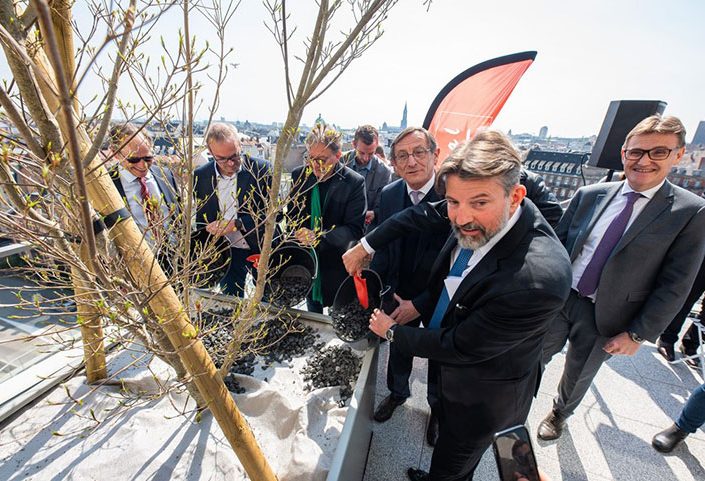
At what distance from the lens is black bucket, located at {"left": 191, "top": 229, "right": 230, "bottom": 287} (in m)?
1.42

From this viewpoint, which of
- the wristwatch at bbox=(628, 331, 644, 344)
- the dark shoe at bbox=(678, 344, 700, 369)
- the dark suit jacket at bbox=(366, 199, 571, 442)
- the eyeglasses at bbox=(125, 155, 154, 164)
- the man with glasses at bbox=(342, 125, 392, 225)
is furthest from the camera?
the man with glasses at bbox=(342, 125, 392, 225)

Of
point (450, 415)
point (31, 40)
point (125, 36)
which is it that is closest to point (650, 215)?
point (450, 415)

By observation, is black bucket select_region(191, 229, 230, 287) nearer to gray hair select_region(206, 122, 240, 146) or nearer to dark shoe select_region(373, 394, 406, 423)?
gray hair select_region(206, 122, 240, 146)

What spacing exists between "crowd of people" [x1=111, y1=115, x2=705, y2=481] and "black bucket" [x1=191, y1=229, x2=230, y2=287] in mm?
171

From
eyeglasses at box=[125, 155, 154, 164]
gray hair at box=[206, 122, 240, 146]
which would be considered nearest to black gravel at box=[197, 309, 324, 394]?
gray hair at box=[206, 122, 240, 146]

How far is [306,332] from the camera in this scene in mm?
2572

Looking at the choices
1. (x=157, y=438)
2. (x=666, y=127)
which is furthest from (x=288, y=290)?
(x=666, y=127)

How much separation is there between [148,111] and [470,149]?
1280 mm

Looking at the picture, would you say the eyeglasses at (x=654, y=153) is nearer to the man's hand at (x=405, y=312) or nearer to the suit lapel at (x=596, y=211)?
the suit lapel at (x=596, y=211)

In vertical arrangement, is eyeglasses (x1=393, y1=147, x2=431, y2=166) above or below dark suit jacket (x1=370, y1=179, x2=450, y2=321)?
above

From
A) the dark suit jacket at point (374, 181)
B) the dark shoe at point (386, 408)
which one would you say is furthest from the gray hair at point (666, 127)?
the dark suit jacket at point (374, 181)

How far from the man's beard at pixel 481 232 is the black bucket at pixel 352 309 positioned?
71 centimetres

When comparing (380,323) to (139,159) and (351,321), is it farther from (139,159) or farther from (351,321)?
(139,159)

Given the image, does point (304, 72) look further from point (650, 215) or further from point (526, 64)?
point (526, 64)
